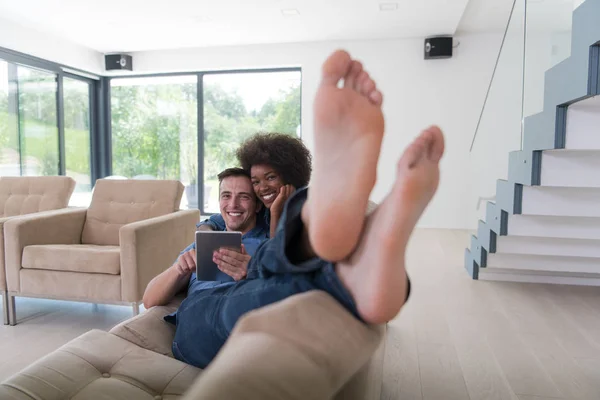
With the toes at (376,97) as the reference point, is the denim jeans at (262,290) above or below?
below

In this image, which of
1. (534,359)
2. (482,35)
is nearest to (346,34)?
(482,35)

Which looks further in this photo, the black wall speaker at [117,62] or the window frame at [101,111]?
the black wall speaker at [117,62]

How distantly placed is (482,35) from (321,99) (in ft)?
18.0

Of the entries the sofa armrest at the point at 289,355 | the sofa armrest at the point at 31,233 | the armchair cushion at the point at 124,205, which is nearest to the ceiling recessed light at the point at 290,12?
the armchair cushion at the point at 124,205

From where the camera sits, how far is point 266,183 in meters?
1.49

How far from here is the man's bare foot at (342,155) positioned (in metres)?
0.77

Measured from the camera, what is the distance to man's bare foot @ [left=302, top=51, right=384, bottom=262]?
77 centimetres

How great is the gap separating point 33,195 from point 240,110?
3.62m

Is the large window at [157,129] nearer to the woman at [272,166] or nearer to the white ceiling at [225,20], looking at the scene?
the white ceiling at [225,20]

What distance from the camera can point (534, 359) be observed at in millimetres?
1960

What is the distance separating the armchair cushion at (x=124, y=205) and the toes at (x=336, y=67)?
2.11 metres

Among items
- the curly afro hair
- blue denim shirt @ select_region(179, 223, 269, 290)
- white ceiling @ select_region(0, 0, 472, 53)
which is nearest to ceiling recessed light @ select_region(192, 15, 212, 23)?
white ceiling @ select_region(0, 0, 472, 53)

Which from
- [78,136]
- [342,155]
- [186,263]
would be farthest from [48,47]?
[342,155]

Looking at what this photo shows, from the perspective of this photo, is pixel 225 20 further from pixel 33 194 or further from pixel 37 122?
pixel 33 194
